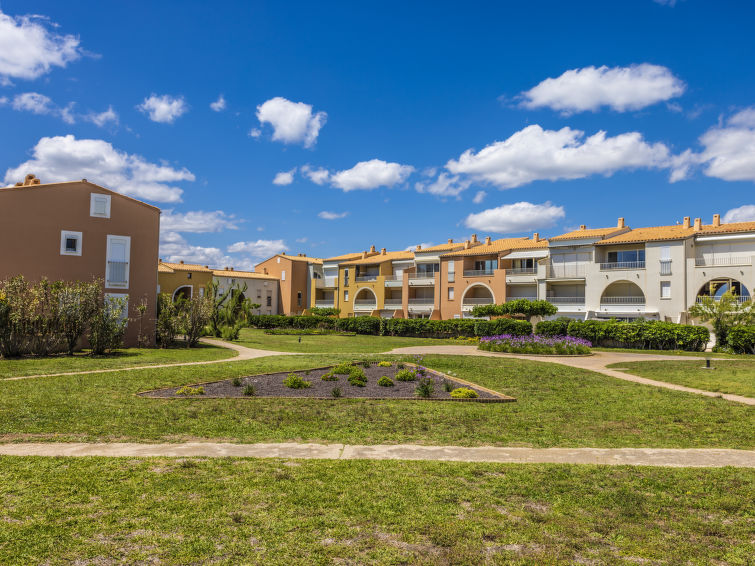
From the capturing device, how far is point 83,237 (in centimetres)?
2727

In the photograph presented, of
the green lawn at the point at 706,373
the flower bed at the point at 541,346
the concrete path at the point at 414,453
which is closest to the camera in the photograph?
the concrete path at the point at 414,453

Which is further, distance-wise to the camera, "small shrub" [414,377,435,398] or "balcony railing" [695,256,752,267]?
"balcony railing" [695,256,752,267]

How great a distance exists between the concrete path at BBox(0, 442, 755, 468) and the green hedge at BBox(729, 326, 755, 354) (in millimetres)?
23893

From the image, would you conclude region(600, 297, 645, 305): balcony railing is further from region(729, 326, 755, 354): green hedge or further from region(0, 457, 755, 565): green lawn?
region(0, 457, 755, 565): green lawn

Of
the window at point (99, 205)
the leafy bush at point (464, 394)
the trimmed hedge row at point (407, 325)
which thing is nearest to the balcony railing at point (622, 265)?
the trimmed hedge row at point (407, 325)

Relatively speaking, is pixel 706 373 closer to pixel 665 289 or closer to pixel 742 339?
pixel 742 339

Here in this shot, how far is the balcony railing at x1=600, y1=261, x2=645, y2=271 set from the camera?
43031 mm

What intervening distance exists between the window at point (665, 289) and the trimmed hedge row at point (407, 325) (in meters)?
12.2

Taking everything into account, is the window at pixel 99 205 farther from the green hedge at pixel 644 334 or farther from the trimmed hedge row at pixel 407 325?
the green hedge at pixel 644 334

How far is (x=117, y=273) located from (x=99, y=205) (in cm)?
366

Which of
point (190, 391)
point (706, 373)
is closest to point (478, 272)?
point (706, 373)

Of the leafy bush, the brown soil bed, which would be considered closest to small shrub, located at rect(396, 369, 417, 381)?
the brown soil bed

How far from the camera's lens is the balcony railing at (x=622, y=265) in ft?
141

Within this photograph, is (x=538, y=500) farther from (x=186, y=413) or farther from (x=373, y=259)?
(x=373, y=259)
